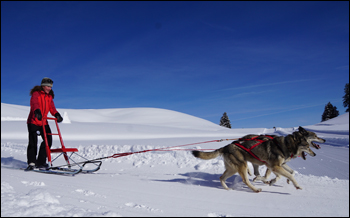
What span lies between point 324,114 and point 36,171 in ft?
222

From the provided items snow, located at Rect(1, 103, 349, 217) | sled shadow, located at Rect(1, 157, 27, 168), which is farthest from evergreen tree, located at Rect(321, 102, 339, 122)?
sled shadow, located at Rect(1, 157, 27, 168)

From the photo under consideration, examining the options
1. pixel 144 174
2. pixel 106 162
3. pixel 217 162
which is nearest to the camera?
pixel 144 174

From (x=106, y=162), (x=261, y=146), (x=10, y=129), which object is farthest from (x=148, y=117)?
(x=261, y=146)

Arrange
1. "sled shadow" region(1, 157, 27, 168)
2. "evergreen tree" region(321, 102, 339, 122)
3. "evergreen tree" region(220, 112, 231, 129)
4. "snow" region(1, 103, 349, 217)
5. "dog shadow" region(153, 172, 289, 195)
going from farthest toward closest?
"evergreen tree" region(321, 102, 339, 122)
"evergreen tree" region(220, 112, 231, 129)
"sled shadow" region(1, 157, 27, 168)
"dog shadow" region(153, 172, 289, 195)
"snow" region(1, 103, 349, 217)

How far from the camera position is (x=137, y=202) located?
329 centimetres

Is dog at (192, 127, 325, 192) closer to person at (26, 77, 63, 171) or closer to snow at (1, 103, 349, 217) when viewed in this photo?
snow at (1, 103, 349, 217)

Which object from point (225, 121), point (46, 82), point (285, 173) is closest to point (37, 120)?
point (46, 82)

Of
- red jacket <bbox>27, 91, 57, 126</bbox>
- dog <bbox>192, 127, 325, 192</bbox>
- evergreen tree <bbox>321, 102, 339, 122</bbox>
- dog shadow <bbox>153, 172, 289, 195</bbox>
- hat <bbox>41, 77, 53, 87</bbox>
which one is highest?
evergreen tree <bbox>321, 102, 339, 122</bbox>

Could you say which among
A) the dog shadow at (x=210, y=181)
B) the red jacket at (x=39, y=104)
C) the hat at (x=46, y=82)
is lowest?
the dog shadow at (x=210, y=181)

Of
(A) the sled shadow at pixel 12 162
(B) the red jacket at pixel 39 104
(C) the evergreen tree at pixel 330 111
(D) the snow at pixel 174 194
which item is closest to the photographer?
(D) the snow at pixel 174 194

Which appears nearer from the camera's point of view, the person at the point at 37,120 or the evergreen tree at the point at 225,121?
the person at the point at 37,120

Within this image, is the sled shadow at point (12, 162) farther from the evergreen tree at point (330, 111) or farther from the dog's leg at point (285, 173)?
the evergreen tree at point (330, 111)

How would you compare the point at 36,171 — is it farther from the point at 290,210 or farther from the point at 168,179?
the point at 290,210

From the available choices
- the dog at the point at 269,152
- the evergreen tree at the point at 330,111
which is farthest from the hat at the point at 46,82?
the evergreen tree at the point at 330,111
